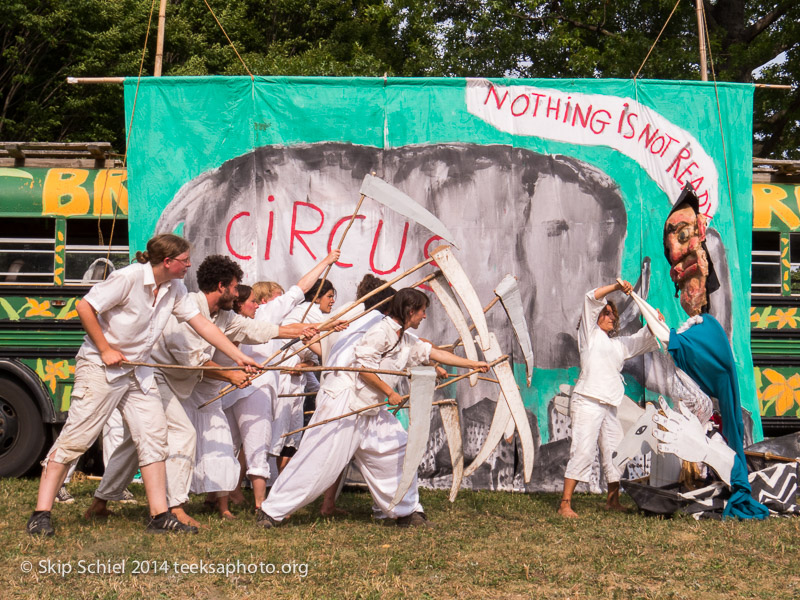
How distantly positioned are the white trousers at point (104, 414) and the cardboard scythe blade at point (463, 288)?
1.89 m

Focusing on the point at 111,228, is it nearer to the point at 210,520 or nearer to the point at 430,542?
the point at 210,520

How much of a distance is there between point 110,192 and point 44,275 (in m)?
0.89

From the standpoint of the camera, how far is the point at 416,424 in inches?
213

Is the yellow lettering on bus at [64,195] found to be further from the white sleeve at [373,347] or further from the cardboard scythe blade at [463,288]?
the cardboard scythe blade at [463,288]

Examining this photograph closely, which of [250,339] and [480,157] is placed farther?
[480,157]

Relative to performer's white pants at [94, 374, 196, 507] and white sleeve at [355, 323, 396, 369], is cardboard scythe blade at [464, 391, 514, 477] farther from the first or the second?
performer's white pants at [94, 374, 196, 507]

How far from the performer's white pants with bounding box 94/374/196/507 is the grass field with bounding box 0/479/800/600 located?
0.24 meters

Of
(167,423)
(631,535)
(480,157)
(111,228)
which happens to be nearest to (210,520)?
(167,423)

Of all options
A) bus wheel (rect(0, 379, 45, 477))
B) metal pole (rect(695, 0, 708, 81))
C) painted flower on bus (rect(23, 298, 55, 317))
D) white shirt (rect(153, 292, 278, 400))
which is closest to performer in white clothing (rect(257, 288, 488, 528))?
white shirt (rect(153, 292, 278, 400))

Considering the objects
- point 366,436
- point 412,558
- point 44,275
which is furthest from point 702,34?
point 44,275

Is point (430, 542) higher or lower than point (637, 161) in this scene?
lower

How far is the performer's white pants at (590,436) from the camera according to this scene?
6.42 metres

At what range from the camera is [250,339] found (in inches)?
235

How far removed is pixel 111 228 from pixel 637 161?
4491 mm
